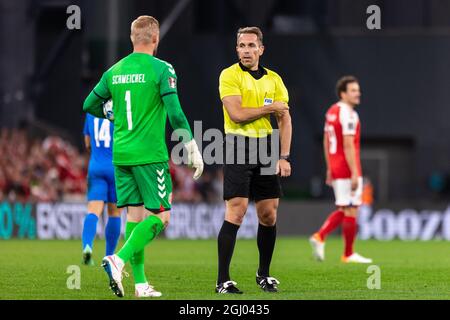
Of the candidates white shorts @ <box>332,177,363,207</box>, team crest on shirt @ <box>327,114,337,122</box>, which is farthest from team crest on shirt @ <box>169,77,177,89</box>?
white shorts @ <box>332,177,363,207</box>

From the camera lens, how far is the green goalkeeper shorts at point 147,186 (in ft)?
31.6

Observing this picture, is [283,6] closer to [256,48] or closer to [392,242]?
[392,242]

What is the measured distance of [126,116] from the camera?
31.9ft

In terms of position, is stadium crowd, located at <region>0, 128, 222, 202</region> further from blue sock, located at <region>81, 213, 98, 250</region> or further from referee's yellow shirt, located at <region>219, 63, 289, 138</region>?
referee's yellow shirt, located at <region>219, 63, 289, 138</region>

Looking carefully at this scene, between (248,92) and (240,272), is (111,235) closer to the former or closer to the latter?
(240,272)

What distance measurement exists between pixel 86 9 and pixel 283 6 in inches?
258

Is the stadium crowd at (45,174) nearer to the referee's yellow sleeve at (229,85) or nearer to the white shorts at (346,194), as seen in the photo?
the white shorts at (346,194)

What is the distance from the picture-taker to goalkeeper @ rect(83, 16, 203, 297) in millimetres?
9586

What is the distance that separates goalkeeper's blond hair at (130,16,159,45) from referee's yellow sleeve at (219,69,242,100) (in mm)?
874

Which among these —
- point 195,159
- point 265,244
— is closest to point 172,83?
point 195,159

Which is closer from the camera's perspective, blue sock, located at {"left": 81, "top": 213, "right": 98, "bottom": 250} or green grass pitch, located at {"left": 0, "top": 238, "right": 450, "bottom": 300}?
green grass pitch, located at {"left": 0, "top": 238, "right": 450, "bottom": 300}

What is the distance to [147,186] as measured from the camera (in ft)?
31.6
